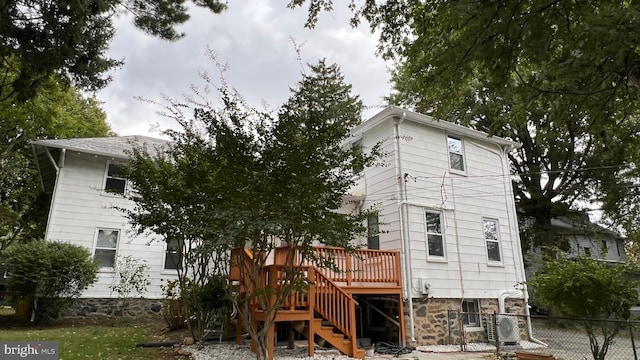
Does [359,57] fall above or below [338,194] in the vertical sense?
above

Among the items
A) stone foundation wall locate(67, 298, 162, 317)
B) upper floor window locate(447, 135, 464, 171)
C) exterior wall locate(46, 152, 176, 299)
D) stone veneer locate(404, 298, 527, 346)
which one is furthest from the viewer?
upper floor window locate(447, 135, 464, 171)

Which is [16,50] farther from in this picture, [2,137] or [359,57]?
[2,137]

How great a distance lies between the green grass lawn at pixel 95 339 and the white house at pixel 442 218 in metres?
5.37

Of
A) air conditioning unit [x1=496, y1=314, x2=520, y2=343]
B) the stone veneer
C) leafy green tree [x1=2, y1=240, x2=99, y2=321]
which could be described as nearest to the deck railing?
the stone veneer

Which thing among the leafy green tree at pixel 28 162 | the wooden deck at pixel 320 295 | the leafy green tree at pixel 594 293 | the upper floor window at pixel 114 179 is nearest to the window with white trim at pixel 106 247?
the upper floor window at pixel 114 179

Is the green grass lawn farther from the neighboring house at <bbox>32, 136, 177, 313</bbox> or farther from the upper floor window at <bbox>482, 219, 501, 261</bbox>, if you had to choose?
the upper floor window at <bbox>482, 219, 501, 261</bbox>

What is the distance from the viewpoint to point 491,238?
447 inches

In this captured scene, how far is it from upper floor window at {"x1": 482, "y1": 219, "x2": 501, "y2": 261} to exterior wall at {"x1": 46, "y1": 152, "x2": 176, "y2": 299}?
9420 mm

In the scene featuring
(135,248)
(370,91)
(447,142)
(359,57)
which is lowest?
(135,248)

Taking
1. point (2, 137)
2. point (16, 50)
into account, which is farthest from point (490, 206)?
point (2, 137)

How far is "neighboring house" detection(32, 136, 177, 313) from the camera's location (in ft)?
36.2

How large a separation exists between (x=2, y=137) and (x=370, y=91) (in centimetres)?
1574

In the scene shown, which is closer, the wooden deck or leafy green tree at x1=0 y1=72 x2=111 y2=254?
the wooden deck

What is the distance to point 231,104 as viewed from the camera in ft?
19.5
